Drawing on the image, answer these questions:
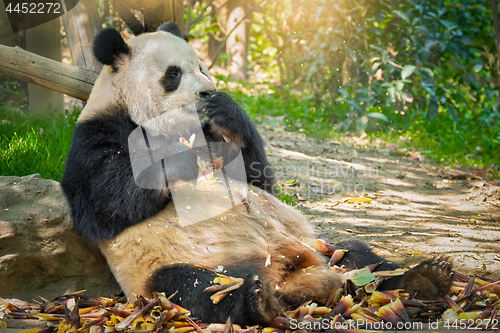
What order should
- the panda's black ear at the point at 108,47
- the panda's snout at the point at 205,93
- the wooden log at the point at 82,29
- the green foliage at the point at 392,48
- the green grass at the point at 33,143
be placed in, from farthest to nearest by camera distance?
the green foliage at the point at 392,48, the wooden log at the point at 82,29, the green grass at the point at 33,143, the panda's snout at the point at 205,93, the panda's black ear at the point at 108,47

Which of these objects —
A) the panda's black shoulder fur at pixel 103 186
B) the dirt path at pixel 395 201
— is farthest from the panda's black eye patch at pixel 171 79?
the dirt path at pixel 395 201

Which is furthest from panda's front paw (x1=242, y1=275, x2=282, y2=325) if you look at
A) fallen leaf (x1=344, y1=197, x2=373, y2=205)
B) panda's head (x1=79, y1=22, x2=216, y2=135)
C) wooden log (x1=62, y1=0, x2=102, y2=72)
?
wooden log (x1=62, y1=0, x2=102, y2=72)

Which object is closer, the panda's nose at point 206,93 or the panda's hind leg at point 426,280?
the panda's hind leg at point 426,280

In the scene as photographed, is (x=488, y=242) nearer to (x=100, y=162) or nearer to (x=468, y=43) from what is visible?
(x=100, y=162)

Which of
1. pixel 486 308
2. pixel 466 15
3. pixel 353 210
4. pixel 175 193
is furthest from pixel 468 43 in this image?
pixel 175 193

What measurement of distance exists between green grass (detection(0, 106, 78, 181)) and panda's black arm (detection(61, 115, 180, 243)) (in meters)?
1.53

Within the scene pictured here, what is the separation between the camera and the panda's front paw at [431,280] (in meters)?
2.14

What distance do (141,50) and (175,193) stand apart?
1013 mm

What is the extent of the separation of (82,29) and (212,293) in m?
3.06

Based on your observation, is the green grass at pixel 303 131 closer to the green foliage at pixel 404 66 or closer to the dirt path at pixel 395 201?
the green foliage at pixel 404 66

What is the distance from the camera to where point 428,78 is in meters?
5.89

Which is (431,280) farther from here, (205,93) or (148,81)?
(148,81)

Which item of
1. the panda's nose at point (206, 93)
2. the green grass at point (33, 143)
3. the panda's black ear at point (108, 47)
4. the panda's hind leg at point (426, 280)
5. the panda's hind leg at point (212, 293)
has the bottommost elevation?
the panda's hind leg at point (426, 280)

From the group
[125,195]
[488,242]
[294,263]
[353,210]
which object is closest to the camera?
[125,195]
